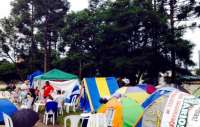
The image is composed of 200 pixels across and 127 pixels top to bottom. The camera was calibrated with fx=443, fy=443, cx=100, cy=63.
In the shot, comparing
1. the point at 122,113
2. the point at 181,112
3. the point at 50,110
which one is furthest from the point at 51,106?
the point at 181,112

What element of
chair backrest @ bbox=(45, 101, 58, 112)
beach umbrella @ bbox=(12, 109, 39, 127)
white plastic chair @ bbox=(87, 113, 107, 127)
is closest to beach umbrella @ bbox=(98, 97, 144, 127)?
white plastic chair @ bbox=(87, 113, 107, 127)

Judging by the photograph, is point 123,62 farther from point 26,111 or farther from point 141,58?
point 26,111

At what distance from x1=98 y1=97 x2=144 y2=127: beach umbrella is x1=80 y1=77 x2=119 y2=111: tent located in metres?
5.78

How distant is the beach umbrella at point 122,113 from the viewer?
32.4ft

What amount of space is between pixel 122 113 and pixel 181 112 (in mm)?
2887

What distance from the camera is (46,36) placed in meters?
41.6

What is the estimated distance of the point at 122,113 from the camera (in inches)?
391

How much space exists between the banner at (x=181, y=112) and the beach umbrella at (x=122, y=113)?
2301 mm

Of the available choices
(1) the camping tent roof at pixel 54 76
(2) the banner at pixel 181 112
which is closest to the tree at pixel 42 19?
(1) the camping tent roof at pixel 54 76

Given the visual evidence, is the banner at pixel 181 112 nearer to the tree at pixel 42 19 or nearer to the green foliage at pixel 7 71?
the tree at pixel 42 19

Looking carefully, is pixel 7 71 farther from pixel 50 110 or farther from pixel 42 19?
pixel 50 110

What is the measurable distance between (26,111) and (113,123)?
1.94 meters

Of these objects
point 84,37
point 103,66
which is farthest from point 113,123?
point 84,37

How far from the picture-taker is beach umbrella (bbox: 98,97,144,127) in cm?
988
